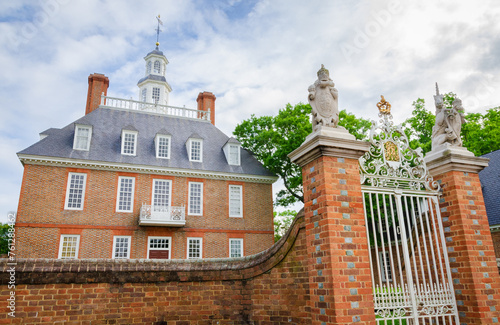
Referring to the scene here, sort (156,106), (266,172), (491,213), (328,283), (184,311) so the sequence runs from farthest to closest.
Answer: (156,106) → (266,172) → (491,213) → (184,311) → (328,283)

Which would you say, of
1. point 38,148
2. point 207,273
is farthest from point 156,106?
point 207,273

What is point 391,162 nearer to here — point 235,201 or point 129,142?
point 235,201

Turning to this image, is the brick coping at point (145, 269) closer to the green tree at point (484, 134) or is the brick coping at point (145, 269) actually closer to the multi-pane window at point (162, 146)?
the multi-pane window at point (162, 146)

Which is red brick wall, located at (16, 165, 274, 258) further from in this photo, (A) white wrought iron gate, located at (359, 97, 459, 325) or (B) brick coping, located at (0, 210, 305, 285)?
(A) white wrought iron gate, located at (359, 97, 459, 325)

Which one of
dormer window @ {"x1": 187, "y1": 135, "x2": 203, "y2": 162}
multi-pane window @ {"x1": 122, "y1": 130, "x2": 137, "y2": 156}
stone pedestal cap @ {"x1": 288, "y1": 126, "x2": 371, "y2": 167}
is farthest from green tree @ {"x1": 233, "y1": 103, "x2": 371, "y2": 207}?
stone pedestal cap @ {"x1": 288, "y1": 126, "x2": 371, "y2": 167}

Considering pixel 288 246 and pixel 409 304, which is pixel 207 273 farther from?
pixel 409 304

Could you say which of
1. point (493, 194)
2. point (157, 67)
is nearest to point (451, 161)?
point (493, 194)

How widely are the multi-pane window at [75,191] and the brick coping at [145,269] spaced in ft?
42.7

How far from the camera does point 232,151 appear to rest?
22.2 meters

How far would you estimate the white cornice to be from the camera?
1730cm

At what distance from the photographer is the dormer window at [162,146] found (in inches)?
808

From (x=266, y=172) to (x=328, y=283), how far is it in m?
17.4

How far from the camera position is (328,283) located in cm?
441

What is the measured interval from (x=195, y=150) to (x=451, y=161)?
16.9 m
